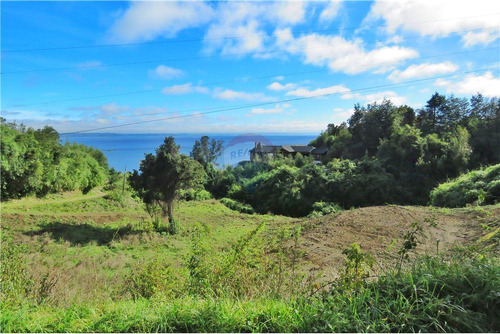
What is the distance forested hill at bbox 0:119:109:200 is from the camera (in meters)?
13.9

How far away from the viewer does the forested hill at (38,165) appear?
1385 cm

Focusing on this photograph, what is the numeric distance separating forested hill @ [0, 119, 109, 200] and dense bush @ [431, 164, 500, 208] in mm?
22387

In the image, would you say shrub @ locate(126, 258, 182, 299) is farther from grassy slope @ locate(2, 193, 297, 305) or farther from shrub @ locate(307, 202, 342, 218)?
shrub @ locate(307, 202, 342, 218)

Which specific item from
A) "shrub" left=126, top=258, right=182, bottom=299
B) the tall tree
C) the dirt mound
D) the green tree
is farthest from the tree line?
the green tree

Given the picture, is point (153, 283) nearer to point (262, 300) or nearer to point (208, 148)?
point (262, 300)

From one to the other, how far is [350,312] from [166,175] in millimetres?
10654

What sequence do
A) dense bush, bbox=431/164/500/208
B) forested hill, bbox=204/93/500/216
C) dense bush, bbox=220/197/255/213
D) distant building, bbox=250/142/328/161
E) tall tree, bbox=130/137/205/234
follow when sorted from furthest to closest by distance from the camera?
distant building, bbox=250/142/328/161 < dense bush, bbox=220/197/255/213 < forested hill, bbox=204/93/500/216 < tall tree, bbox=130/137/205/234 < dense bush, bbox=431/164/500/208

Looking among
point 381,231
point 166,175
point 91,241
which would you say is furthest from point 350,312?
point 166,175

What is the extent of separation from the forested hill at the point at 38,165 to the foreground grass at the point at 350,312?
51.5ft

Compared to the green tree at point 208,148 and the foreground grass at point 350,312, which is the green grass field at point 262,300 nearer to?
the foreground grass at point 350,312

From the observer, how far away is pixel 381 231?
307 inches

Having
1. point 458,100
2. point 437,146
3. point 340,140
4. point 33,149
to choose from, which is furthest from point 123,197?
point 458,100

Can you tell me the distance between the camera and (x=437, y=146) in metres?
21.6

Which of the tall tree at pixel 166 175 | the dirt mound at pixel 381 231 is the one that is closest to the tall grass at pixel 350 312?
the dirt mound at pixel 381 231
